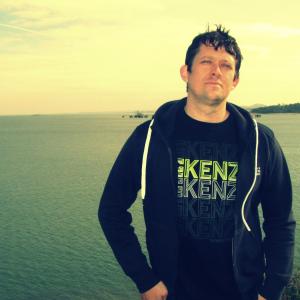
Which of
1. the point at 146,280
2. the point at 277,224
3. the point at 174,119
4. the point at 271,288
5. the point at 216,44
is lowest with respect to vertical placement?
the point at 271,288

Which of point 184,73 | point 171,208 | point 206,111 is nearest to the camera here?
point 171,208

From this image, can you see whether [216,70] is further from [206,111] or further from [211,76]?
[206,111]

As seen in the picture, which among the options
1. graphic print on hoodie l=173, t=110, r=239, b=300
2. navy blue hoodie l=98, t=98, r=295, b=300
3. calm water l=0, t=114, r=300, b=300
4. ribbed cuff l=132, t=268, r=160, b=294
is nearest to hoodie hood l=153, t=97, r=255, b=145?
navy blue hoodie l=98, t=98, r=295, b=300

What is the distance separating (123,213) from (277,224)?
5.33ft

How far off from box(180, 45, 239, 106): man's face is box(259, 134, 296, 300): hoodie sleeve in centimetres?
78

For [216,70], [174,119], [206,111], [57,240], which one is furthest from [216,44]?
[57,240]

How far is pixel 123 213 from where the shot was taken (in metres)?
4.22

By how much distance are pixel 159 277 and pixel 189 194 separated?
3.02 feet

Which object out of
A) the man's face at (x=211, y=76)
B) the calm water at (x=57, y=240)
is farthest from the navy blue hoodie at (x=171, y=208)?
the calm water at (x=57, y=240)

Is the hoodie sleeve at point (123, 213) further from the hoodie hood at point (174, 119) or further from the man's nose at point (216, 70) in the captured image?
Answer: the man's nose at point (216, 70)

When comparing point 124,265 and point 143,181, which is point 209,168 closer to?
point 143,181

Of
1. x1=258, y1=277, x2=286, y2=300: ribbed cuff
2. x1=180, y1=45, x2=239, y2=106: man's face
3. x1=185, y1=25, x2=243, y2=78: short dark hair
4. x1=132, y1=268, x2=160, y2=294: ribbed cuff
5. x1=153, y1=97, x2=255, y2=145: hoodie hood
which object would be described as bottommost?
x1=258, y1=277, x2=286, y2=300: ribbed cuff

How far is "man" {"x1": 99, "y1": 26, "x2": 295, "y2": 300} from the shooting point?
410 cm

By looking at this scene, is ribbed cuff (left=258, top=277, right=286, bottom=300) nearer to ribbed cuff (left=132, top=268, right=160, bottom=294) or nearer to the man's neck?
ribbed cuff (left=132, top=268, right=160, bottom=294)
